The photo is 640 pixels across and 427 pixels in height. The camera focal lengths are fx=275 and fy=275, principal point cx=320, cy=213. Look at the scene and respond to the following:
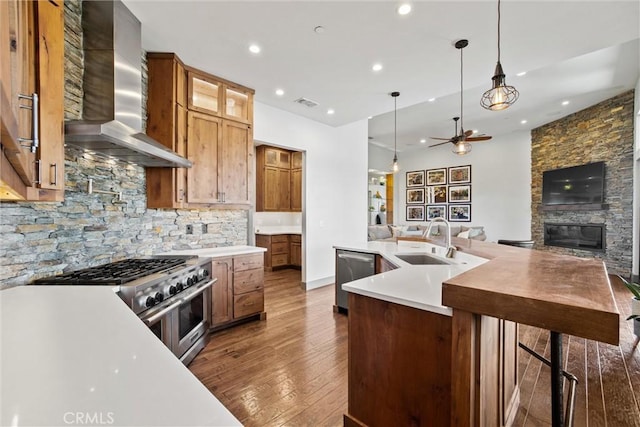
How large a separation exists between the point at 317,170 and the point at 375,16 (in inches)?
113

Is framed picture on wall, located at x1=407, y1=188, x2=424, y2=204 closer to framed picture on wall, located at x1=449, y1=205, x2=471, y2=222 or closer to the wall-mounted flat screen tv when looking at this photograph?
framed picture on wall, located at x1=449, y1=205, x2=471, y2=222

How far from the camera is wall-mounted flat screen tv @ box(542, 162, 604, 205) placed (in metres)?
5.89

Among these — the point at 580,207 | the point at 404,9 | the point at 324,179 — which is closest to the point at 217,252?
the point at 324,179

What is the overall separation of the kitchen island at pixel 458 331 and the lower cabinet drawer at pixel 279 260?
188 inches

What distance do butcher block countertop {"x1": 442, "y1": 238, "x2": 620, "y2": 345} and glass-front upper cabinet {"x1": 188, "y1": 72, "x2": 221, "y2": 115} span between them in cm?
315

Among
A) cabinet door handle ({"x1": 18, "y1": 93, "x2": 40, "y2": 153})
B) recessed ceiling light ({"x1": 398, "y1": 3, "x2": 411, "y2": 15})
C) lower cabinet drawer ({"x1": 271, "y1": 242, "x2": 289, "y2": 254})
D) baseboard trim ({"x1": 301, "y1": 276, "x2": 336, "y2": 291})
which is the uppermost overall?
recessed ceiling light ({"x1": 398, "y1": 3, "x2": 411, "y2": 15})

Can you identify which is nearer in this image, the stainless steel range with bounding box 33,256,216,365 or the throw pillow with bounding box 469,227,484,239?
the stainless steel range with bounding box 33,256,216,365

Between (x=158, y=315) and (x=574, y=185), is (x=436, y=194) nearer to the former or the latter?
(x=574, y=185)

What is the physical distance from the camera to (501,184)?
8.15m

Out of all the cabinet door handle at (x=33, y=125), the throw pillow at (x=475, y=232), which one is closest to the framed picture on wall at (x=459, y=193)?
the throw pillow at (x=475, y=232)

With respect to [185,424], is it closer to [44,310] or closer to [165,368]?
[165,368]

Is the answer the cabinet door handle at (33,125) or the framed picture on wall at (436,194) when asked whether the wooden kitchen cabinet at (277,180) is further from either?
the framed picture on wall at (436,194)

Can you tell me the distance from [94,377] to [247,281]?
2682 mm

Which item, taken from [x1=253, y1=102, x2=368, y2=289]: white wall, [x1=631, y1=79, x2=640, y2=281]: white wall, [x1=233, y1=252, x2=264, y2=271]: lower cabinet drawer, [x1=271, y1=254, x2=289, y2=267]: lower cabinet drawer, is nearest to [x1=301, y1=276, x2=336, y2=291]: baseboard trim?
[x1=253, y1=102, x2=368, y2=289]: white wall
